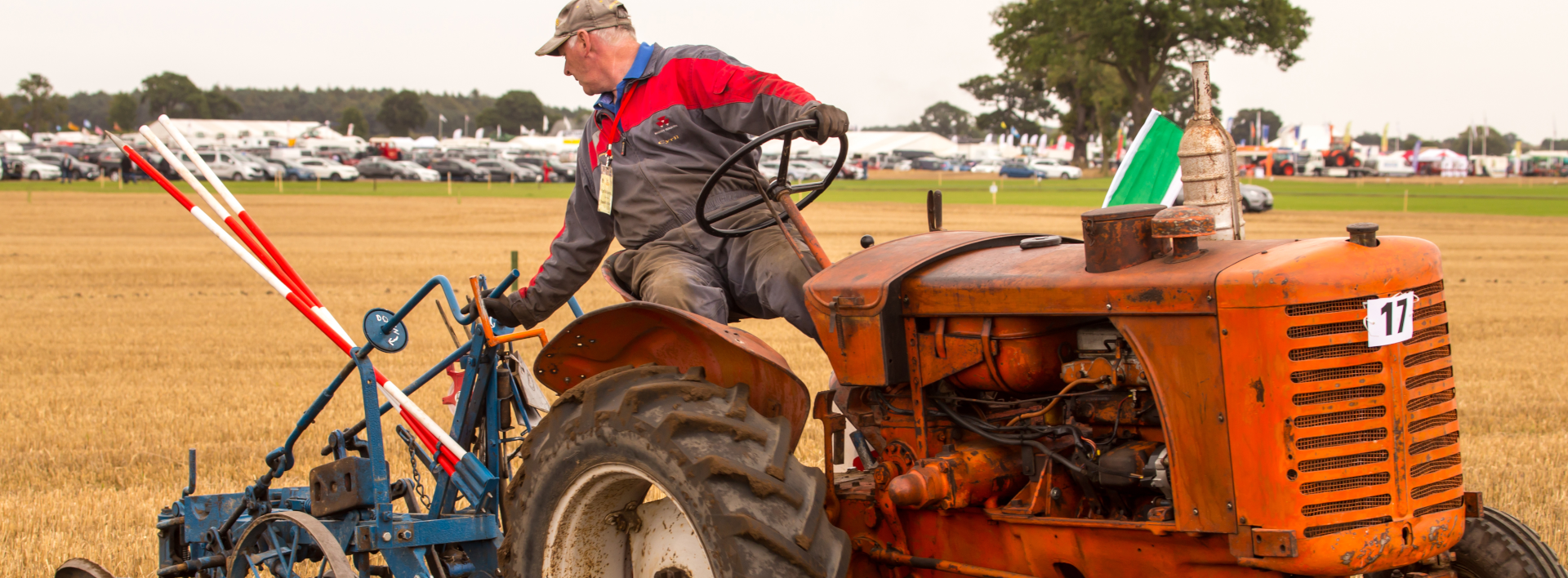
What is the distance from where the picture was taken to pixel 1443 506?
3.17 m

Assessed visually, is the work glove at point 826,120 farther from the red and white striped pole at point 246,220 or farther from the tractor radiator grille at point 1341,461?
the red and white striped pole at point 246,220

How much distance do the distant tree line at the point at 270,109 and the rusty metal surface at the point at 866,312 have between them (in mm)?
111462

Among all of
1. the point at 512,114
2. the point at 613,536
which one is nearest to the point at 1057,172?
the point at 613,536

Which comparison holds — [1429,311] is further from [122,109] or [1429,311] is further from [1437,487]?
[122,109]

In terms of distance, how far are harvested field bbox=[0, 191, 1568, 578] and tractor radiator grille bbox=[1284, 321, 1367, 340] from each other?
327cm

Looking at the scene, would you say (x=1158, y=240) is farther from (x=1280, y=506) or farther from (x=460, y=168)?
(x=460, y=168)

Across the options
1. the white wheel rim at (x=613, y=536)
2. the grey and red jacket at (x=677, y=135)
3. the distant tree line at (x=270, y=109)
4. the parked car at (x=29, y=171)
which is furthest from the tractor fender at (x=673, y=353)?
the distant tree line at (x=270, y=109)

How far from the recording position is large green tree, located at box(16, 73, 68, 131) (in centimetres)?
12069

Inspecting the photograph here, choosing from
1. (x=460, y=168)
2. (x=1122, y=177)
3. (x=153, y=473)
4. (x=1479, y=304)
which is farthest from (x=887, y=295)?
(x=460, y=168)

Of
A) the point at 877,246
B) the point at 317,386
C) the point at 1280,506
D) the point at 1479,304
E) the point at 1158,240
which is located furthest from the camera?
the point at 1479,304

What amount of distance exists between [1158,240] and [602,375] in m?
1.48

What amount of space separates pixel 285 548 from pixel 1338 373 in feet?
10.3

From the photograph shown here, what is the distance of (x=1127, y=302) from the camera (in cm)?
306

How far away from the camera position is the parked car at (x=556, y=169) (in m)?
66.8
